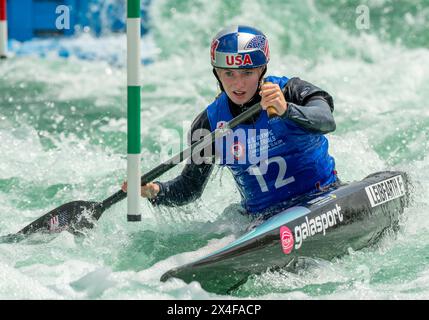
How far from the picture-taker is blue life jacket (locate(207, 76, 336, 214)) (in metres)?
5.07

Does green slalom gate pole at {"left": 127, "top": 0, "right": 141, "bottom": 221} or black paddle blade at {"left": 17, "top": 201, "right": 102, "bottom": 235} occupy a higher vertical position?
green slalom gate pole at {"left": 127, "top": 0, "right": 141, "bottom": 221}

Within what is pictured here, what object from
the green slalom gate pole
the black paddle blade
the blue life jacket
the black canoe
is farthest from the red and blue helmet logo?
the black paddle blade

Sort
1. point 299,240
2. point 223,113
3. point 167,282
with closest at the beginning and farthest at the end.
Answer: point 167,282 → point 299,240 → point 223,113

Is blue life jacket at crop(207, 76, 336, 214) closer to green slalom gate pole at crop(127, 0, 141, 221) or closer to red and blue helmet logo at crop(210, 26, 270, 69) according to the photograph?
red and blue helmet logo at crop(210, 26, 270, 69)

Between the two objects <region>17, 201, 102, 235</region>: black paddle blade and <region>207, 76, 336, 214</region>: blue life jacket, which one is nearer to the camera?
<region>207, 76, 336, 214</region>: blue life jacket

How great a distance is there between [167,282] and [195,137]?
1129 millimetres

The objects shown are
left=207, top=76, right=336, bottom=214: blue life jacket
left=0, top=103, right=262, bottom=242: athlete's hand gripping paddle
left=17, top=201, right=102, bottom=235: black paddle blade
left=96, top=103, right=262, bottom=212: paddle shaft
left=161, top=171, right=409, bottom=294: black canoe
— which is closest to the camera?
left=161, top=171, right=409, bottom=294: black canoe

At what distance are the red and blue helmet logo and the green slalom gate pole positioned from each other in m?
0.50

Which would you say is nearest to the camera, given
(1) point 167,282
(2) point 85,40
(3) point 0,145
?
(1) point 167,282

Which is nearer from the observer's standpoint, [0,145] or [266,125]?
[266,125]

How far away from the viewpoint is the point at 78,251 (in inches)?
204

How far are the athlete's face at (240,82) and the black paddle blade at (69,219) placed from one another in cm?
109
